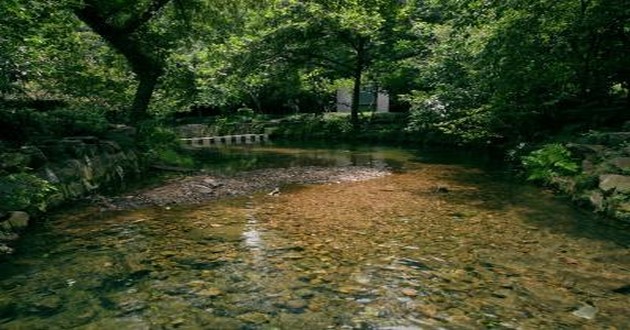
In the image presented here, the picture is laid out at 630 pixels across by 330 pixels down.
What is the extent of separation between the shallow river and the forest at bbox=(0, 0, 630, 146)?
11.9 feet

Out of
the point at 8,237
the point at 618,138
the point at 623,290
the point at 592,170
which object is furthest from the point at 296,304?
the point at 618,138

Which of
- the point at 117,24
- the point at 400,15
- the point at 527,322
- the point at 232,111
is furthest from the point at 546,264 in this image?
the point at 232,111

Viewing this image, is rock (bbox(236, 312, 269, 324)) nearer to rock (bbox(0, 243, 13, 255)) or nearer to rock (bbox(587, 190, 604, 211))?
rock (bbox(0, 243, 13, 255))

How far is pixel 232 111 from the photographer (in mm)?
38438

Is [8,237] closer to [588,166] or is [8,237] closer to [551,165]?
[588,166]

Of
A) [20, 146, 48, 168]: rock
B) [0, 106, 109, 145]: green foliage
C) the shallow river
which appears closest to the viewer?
the shallow river

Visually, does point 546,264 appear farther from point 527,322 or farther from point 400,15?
point 400,15

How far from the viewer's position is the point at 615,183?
9242 millimetres

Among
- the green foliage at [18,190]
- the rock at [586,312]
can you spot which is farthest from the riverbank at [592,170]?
the green foliage at [18,190]

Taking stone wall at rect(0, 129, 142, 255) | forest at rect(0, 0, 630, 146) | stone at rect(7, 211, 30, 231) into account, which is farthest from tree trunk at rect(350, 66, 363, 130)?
stone at rect(7, 211, 30, 231)

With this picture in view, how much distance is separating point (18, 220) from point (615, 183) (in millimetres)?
9933

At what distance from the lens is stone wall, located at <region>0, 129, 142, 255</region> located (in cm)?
779

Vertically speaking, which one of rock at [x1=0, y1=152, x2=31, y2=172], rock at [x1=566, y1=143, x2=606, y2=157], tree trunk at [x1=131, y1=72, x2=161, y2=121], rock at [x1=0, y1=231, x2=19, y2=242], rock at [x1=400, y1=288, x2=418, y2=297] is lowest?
rock at [x1=400, y1=288, x2=418, y2=297]

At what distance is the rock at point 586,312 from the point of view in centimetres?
486
